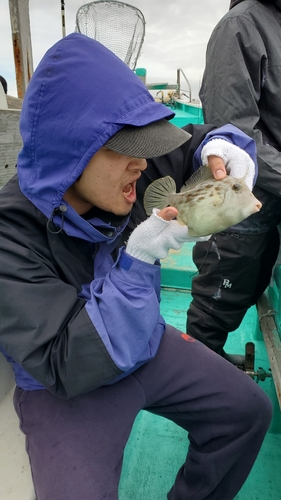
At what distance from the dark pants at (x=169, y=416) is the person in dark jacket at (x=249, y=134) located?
67 cm

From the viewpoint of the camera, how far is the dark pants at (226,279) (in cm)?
213

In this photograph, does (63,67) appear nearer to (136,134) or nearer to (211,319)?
(136,134)

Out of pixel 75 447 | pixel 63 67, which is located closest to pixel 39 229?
pixel 63 67

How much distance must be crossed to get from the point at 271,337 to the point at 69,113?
1.46 meters

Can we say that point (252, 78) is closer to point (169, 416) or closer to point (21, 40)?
point (169, 416)

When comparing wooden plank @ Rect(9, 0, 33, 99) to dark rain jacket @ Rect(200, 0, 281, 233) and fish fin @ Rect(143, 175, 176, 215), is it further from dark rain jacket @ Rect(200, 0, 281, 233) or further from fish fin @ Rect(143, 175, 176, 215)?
fish fin @ Rect(143, 175, 176, 215)

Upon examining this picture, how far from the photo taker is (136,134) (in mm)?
1200

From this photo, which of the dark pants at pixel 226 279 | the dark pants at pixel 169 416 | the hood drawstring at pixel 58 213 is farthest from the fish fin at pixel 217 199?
the dark pants at pixel 226 279

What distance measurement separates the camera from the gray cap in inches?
45.6

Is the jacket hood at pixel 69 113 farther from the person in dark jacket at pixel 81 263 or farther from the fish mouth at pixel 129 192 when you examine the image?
the fish mouth at pixel 129 192

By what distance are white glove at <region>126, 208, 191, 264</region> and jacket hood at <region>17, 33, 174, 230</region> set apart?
0.23m

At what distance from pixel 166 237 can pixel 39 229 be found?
1.48 feet

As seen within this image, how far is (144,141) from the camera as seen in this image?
1.20 metres

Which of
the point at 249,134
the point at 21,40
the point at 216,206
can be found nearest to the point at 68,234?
the point at 216,206
